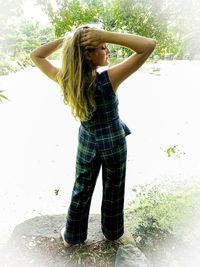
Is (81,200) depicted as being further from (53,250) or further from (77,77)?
(77,77)

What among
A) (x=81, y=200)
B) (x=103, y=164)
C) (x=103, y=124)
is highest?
(x=103, y=124)

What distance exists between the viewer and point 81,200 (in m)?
1.53

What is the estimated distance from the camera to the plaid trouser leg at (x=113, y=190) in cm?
141

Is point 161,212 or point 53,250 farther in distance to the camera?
point 161,212

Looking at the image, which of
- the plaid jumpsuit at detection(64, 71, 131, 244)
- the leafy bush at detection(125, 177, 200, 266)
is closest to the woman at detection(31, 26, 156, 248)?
the plaid jumpsuit at detection(64, 71, 131, 244)

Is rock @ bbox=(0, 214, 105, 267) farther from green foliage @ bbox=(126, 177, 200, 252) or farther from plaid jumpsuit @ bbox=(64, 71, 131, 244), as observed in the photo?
green foliage @ bbox=(126, 177, 200, 252)

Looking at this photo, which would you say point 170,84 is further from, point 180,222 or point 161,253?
point 161,253

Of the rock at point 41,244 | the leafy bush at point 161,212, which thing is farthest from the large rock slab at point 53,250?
the leafy bush at point 161,212

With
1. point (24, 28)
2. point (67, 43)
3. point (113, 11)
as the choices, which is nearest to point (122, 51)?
point (113, 11)

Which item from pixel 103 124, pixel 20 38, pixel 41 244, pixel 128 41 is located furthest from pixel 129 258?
pixel 20 38

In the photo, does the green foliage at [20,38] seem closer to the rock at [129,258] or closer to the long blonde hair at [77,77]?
the long blonde hair at [77,77]

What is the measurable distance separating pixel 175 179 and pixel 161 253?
41.7 inches

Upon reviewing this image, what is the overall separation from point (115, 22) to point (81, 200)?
3.83ft

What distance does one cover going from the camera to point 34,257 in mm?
1621
